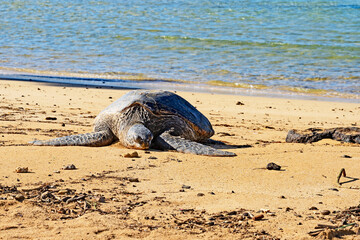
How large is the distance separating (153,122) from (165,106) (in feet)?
0.93

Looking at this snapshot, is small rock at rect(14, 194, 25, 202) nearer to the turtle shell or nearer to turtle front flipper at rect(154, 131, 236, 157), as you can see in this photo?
turtle front flipper at rect(154, 131, 236, 157)

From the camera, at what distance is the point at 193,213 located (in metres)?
4.42

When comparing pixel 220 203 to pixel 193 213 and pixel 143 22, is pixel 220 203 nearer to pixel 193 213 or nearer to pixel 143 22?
pixel 193 213

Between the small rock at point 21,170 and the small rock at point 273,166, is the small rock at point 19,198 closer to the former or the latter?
the small rock at point 21,170

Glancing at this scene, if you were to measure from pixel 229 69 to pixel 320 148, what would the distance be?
9908 mm

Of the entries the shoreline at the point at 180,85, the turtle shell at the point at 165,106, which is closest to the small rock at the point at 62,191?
the turtle shell at the point at 165,106

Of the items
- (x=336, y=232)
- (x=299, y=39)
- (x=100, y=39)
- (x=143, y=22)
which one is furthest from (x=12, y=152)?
(x=143, y=22)

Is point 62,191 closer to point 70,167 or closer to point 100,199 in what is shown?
point 100,199

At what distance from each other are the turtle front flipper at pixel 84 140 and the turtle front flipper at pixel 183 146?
69 centimetres

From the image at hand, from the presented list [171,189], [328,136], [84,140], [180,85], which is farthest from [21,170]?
[180,85]

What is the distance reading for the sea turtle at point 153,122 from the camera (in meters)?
7.33

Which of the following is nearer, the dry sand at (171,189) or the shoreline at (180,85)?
the dry sand at (171,189)

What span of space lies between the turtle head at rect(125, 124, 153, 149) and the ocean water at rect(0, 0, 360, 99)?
291 inches

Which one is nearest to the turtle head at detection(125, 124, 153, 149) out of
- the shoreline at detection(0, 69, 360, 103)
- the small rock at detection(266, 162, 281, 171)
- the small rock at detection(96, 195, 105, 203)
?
the small rock at detection(266, 162, 281, 171)
